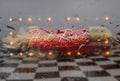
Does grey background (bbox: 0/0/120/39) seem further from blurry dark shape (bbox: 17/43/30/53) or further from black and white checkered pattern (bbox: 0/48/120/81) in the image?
black and white checkered pattern (bbox: 0/48/120/81)

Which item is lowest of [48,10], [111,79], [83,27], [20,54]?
[111,79]

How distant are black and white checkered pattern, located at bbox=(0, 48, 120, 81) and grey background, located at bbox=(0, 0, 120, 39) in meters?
0.54

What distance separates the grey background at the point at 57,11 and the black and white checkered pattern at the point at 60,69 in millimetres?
537

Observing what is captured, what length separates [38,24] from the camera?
393 centimetres

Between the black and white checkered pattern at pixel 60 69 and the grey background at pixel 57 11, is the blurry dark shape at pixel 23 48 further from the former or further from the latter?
the grey background at pixel 57 11

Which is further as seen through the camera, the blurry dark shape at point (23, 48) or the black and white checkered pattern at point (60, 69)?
the blurry dark shape at point (23, 48)

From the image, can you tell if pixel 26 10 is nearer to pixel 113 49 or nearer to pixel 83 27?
pixel 83 27

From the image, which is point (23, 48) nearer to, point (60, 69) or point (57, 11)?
point (57, 11)

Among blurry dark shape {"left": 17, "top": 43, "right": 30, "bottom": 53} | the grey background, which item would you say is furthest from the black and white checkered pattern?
the grey background

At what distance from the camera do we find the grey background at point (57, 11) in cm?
392

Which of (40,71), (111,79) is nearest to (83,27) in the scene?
(40,71)

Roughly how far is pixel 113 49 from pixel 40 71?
6.34ft

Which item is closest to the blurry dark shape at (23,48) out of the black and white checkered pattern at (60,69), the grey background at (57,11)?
the black and white checkered pattern at (60,69)

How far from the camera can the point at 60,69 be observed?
323cm
